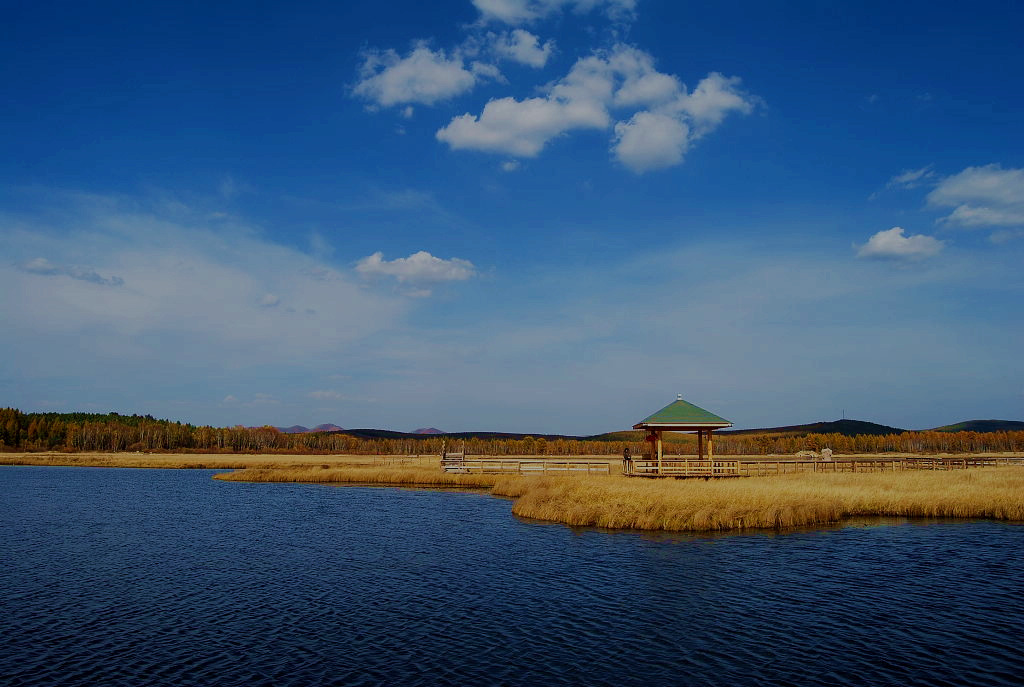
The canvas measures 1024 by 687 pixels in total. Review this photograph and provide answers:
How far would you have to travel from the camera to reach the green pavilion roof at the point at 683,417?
42.5 meters

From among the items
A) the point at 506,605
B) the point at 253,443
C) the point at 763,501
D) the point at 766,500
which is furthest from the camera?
the point at 253,443

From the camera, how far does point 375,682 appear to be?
13430mm

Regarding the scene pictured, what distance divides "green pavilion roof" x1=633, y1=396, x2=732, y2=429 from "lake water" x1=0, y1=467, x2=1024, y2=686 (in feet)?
40.2

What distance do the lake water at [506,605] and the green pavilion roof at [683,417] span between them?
12.2 meters

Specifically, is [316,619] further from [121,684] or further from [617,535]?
[617,535]

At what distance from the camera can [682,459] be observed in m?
45.2

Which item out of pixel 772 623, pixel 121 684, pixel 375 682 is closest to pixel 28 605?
pixel 121 684

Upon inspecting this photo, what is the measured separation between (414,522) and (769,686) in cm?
2456

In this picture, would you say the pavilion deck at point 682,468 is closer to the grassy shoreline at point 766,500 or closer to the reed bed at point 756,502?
the grassy shoreline at point 766,500

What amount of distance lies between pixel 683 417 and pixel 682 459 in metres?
3.76

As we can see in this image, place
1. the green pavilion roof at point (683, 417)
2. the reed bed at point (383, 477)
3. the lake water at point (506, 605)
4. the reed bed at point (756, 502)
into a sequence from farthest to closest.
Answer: the reed bed at point (383, 477)
the green pavilion roof at point (683, 417)
the reed bed at point (756, 502)
the lake water at point (506, 605)

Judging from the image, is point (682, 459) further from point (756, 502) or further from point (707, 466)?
point (756, 502)

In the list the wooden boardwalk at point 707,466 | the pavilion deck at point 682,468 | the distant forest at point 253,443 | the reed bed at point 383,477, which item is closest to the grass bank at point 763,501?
the pavilion deck at point 682,468

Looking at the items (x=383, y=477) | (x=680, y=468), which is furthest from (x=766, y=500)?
(x=383, y=477)
